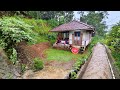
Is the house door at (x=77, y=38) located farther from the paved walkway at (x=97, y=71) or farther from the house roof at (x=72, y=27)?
the paved walkway at (x=97, y=71)

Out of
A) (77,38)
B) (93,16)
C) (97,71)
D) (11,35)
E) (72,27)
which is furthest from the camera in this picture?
(93,16)

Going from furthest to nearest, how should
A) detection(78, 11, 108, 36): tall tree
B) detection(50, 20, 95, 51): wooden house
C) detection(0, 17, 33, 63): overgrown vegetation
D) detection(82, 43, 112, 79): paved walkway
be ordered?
detection(78, 11, 108, 36): tall tree < detection(50, 20, 95, 51): wooden house < detection(0, 17, 33, 63): overgrown vegetation < detection(82, 43, 112, 79): paved walkway

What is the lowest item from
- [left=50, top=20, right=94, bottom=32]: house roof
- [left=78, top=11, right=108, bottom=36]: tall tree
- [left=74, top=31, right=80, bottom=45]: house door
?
[left=74, top=31, right=80, bottom=45]: house door

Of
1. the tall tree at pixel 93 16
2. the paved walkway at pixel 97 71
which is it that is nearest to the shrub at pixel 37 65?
the paved walkway at pixel 97 71

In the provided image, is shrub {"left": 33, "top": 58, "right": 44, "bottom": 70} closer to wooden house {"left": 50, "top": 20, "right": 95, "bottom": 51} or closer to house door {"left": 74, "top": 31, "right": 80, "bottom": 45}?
wooden house {"left": 50, "top": 20, "right": 95, "bottom": 51}

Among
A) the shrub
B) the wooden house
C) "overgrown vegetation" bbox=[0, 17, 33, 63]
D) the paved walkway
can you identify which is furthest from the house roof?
the shrub

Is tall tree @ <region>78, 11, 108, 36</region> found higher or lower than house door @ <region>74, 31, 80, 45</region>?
higher

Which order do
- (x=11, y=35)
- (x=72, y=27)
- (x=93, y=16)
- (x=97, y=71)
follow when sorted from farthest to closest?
(x=93, y=16)
(x=72, y=27)
(x=11, y=35)
(x=97, y=71)

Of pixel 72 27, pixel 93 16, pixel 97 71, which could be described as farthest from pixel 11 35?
pixel 93 16

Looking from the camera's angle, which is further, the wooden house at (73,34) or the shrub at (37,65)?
the wooden house at (73,34)

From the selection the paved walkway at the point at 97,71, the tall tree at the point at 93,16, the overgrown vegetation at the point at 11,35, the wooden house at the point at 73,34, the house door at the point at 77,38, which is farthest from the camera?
the tall tree at the point at 93,16

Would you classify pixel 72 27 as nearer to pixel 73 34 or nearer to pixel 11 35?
pixel 73 34
